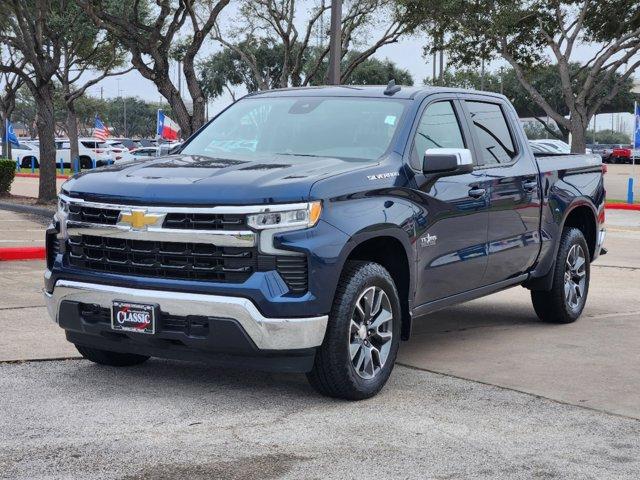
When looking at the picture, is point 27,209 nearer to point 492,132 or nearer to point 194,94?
point 194,94

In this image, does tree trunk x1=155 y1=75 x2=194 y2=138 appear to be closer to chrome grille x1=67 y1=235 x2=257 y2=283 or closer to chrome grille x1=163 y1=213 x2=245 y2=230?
chrome grille x1=67 y1=235 x2=257 y2=283

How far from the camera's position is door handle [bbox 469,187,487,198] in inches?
281

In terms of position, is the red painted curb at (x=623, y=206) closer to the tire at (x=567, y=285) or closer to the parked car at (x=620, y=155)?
the tire at (x=567, y=285)

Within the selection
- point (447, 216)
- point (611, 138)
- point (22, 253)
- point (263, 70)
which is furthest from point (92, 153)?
point (611, 138)

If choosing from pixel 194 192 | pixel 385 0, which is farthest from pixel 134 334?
pixel 385 0

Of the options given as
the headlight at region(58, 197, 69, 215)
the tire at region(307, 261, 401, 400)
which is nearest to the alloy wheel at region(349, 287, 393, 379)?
the tire at region(307, 261, 401, 400)

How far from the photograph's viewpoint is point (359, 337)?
5.99 meters

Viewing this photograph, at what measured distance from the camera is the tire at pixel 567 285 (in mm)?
8617

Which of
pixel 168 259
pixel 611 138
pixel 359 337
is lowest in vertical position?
pixel 359 337

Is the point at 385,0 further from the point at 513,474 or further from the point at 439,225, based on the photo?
the point at 513,474

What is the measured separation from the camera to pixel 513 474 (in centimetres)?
471

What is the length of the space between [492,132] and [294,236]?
2928 mm

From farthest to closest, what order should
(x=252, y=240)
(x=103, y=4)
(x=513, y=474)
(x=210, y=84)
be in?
(x=210, y=84) < (x=103, y=4) < (x=252, y=240) < (x=513, y=474)

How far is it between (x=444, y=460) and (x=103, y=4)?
22.8 m
